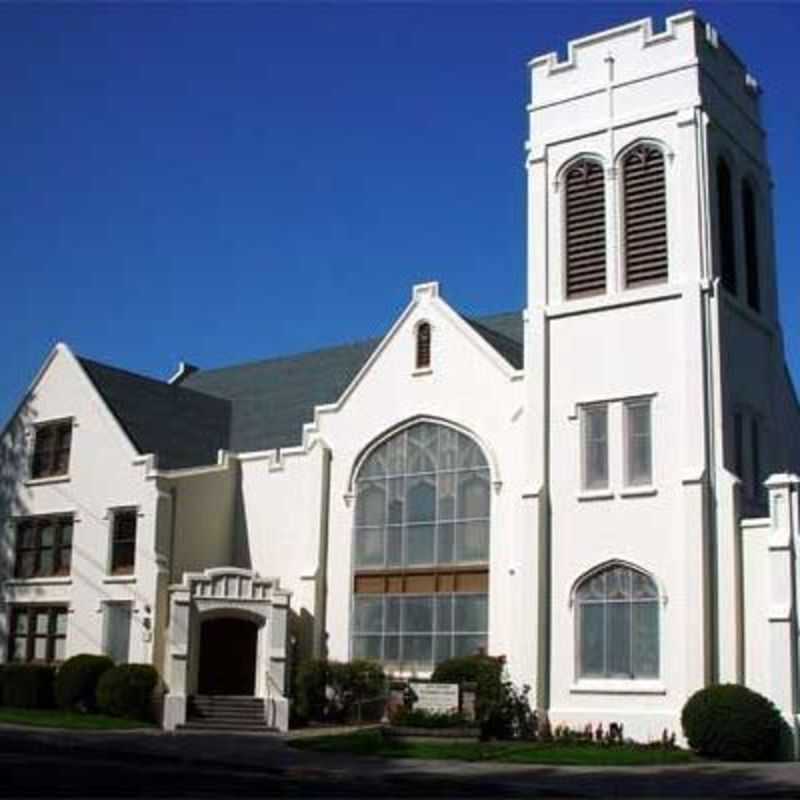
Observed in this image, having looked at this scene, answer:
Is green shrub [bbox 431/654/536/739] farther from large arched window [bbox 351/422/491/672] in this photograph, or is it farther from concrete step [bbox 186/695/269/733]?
concrete step [bbox 186/695/269/733]

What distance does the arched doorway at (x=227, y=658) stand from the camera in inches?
1419

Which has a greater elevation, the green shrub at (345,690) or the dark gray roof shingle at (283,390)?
the dark gray roof shingle at (283,390)

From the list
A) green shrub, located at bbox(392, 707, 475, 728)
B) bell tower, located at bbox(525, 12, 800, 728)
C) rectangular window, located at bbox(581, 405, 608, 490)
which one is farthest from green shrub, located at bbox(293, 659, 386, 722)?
rectangular window, located at bbox(581, 405, 608, 490)

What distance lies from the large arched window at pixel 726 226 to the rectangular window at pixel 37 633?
21800mm

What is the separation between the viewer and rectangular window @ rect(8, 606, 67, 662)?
130 feet

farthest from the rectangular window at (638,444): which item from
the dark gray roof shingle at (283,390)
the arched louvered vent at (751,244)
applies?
the dark gray roof shingle at (283,390)

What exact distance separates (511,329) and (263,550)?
393 inches

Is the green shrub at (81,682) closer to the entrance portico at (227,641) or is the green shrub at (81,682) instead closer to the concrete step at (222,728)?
the entrance portico at (227,641)

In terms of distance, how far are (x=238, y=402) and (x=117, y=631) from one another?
10972 millimetres

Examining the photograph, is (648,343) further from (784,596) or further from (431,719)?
(431,719)

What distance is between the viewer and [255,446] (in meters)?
42.4

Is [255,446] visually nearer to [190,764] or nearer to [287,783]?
[190,764]

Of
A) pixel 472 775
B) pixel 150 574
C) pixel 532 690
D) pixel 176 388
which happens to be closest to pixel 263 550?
pixel 150 574

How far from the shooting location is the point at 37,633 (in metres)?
40.1
